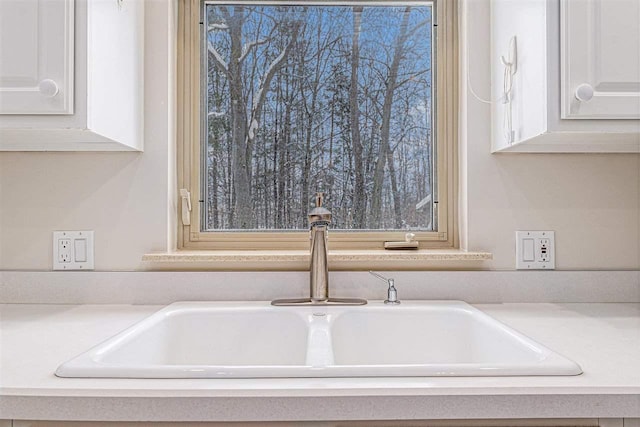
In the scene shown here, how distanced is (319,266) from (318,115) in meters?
0.56

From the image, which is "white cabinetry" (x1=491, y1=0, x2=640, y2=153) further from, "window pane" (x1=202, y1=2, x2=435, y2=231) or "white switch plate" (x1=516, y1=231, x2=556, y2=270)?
"window pane" (x1=202, y1=2, x2=435, y2=231)

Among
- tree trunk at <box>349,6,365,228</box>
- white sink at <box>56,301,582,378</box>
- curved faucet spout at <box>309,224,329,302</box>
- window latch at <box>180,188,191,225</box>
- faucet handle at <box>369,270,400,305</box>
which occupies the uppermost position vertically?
tree trunk at <box>349,6,365,228</box>

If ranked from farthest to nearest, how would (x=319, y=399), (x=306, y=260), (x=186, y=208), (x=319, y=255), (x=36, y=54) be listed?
1. (x=186, y=208)
2. (x=306, y=260)
3. (x=319, y=255)
4. (x=36, y=54)
5. (x=319, y=399)

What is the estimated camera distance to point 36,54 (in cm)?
106

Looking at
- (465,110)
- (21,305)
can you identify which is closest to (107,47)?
(21,305)

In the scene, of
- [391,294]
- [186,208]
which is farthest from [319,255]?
[186,208]

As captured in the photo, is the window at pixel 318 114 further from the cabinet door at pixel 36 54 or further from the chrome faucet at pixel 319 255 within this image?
the cabinet door at pixel 36 54

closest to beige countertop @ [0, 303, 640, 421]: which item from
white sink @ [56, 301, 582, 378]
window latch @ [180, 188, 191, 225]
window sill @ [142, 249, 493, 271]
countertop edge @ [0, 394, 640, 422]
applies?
countertop edge @ [0, 394, 640, 422]

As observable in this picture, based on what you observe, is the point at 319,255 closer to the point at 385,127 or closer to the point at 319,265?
the point at 319,265

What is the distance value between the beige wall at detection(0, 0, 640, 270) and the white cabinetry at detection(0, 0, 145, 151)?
0.52ft

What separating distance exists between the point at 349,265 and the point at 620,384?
0.80 metres

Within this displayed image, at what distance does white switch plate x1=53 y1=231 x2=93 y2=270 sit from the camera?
1.42 m

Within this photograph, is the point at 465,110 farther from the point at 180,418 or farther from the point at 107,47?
the point at 180,418

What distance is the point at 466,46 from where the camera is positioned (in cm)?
146
